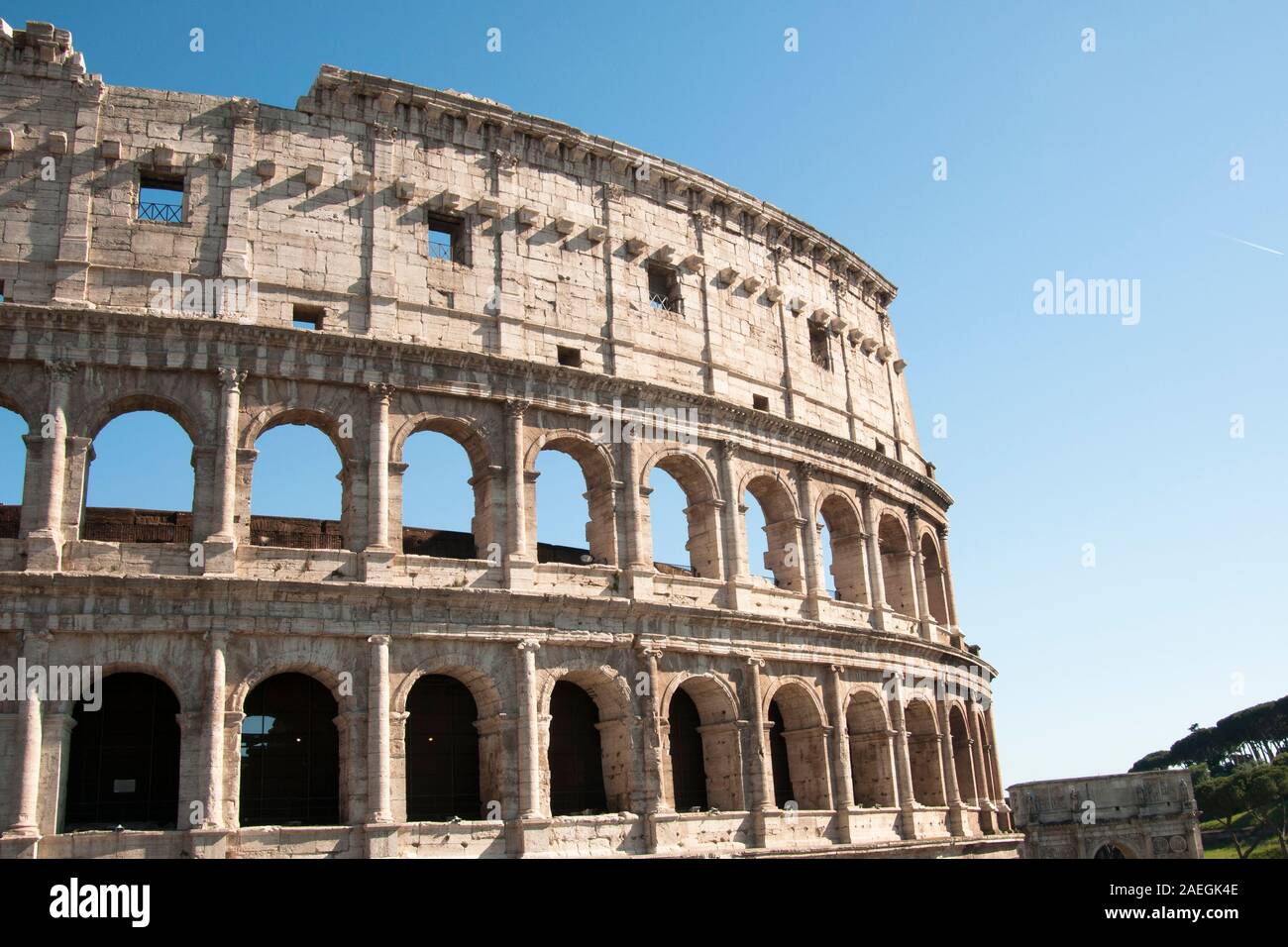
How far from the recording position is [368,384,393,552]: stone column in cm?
2000

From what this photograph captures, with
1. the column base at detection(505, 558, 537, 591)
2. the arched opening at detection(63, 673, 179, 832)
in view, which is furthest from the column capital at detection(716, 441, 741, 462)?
the arched opening at detection(63, 673, 179, 832)

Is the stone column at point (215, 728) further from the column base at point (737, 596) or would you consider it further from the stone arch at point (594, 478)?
the column base at point (737, 596)

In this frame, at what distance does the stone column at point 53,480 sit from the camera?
704 inches

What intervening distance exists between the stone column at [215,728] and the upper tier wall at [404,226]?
19.1 ft

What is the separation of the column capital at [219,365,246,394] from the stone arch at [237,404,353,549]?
56cm

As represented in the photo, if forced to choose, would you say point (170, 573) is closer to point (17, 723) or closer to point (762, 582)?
point (17, 723)

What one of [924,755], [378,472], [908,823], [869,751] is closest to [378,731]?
[378,472]

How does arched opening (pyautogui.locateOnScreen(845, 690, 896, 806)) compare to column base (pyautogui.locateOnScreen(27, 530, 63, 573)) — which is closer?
Result: column base (pyautogui.locateOnScreen(27, 530, 63, 573))

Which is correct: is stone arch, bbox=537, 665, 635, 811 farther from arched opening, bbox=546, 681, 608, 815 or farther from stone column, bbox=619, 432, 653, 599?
stone column, bbox=619, 432, 653, 599

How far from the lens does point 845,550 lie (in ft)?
91.1

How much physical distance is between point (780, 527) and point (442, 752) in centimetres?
922

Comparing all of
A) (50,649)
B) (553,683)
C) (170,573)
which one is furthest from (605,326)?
(50,649)

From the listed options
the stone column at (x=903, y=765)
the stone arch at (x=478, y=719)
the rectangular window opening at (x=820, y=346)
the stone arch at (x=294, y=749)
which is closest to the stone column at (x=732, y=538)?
the stone column at (x=903, y=765)
